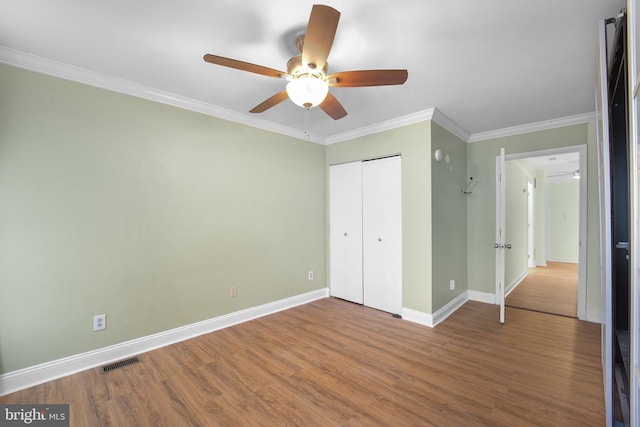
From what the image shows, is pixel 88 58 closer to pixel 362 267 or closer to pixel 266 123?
pixel 266 123

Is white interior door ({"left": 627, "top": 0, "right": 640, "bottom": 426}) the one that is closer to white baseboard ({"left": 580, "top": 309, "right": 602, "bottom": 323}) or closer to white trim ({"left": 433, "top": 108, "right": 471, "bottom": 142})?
white trim ({"left": 433, "top": 108, "right": 471, "bottom": 142})

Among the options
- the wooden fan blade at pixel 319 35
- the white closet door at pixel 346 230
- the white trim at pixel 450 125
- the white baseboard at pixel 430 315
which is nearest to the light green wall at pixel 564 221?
the white trim at pixel 450 125

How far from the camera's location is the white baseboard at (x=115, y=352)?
1.97 meters

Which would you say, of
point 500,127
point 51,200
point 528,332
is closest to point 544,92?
point 500,127

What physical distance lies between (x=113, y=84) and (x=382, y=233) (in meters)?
3.18

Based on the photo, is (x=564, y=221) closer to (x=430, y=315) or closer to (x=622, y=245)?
(x=430, y=315)

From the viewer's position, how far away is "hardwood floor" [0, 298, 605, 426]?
174 cm

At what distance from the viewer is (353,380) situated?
2.10 meters

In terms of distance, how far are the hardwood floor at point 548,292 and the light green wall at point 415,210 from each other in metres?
1.68

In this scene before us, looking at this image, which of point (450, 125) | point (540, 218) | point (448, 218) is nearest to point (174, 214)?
point (448, 218)

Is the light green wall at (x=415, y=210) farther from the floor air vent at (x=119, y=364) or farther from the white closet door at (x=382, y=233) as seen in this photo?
the floor air vent at (x=119, y=364)

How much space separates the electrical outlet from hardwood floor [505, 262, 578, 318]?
4741 mm

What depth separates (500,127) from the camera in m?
3.63

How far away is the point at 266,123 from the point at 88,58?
172 cm
